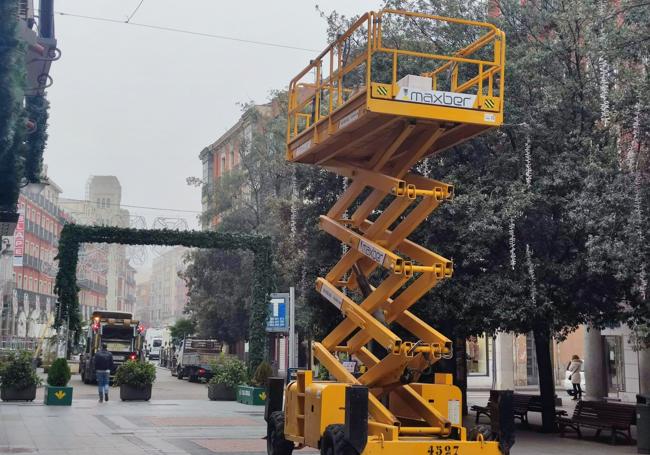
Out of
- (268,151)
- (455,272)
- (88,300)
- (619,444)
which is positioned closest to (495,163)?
(455,272)

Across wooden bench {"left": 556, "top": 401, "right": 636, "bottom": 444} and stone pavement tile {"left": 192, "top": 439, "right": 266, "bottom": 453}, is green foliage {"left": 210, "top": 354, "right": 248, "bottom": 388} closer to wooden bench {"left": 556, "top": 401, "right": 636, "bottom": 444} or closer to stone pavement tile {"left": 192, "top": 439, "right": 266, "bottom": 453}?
stone pavement tile {"left": 192, "top": 439, "right": 266, "bottom": 453}

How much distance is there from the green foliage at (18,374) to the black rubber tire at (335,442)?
59.2 ft

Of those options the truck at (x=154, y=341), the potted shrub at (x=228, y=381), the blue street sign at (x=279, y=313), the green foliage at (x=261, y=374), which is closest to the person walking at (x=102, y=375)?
the potted shrub at (x=228, y=381)

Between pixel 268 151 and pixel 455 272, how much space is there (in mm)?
28180

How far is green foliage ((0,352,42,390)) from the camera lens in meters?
26.4

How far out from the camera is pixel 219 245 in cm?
2775

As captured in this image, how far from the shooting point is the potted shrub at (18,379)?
26438 millimetres

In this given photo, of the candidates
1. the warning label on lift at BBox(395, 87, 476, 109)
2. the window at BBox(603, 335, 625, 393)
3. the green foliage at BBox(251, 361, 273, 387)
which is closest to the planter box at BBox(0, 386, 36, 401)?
the green foliage at BBox(251, 361, 273, 387)

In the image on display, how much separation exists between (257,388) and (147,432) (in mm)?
9165

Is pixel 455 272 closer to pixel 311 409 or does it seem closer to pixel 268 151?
pixel 311 409

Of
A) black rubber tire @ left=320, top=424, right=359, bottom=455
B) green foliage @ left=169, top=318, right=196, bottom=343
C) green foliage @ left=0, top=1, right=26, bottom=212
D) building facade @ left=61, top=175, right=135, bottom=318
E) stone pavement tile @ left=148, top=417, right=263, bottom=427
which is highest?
building facade @ left=61, top=175, right=135, bottom=318

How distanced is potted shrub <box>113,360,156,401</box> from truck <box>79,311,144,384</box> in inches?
456

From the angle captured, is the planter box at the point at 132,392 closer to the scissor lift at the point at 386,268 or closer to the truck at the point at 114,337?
the truck at the point at 114,337

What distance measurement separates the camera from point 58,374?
2591 cm
